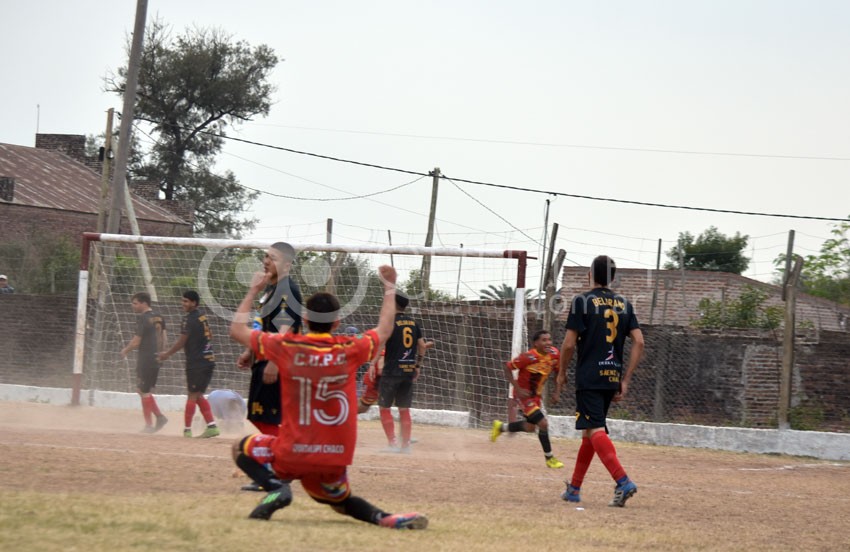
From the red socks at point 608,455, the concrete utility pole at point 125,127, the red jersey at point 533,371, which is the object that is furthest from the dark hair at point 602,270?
the concrete utility pole at point 125,127

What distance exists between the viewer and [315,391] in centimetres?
618

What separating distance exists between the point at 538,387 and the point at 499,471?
50.6 inches

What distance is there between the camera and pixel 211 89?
5347 centimetres

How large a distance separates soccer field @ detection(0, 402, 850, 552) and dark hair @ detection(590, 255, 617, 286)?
1.79 meters

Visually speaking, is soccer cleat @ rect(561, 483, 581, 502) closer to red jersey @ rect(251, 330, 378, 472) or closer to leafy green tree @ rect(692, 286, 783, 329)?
red jersey @ rect(251, 330, 378, 472)

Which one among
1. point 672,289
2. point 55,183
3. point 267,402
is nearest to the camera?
point 267,402

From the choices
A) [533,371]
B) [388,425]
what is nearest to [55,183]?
[388,425]

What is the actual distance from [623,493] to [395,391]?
4915 millimetres

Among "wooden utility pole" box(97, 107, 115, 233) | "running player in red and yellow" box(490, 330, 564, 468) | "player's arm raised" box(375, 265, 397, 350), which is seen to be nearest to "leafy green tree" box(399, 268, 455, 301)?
"running player in red and yellow" box(490, 330, 564, 468)

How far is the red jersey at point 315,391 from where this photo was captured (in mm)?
6125

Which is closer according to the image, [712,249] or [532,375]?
[532,375]

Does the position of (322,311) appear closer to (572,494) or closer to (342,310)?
(572,494)

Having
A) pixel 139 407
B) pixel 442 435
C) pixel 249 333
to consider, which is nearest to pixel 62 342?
pixel 139 407

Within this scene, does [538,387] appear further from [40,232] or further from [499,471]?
[40,232]
